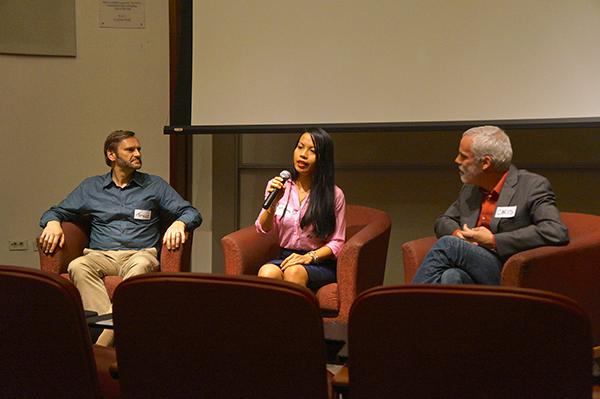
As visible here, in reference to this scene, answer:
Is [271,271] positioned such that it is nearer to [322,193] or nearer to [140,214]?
[322,193]

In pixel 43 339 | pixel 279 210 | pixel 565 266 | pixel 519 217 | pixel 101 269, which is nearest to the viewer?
pixel 43 339

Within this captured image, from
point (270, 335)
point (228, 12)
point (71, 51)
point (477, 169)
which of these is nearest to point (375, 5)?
point (228, 12)

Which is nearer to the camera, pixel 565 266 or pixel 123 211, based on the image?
pixel 565 266

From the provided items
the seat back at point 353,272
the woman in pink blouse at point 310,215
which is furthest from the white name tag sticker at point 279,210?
the seat back at point 353,272

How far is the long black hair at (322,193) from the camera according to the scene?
3736mm

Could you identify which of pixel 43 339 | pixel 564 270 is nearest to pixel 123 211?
pixel 564 270

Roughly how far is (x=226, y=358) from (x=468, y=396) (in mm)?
514

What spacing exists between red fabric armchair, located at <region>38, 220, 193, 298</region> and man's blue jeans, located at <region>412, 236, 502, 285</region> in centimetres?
131

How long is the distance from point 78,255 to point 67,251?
4.2 inches

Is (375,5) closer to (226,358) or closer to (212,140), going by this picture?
(212,140)

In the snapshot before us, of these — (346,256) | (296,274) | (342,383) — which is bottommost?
(296,274)

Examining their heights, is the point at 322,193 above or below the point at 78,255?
above

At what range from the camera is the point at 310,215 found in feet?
12.3

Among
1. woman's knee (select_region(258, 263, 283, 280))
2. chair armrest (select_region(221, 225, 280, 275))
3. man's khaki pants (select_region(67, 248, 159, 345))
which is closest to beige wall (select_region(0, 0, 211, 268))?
man's khaki pants (select_region(67, 248, 159, 345))
